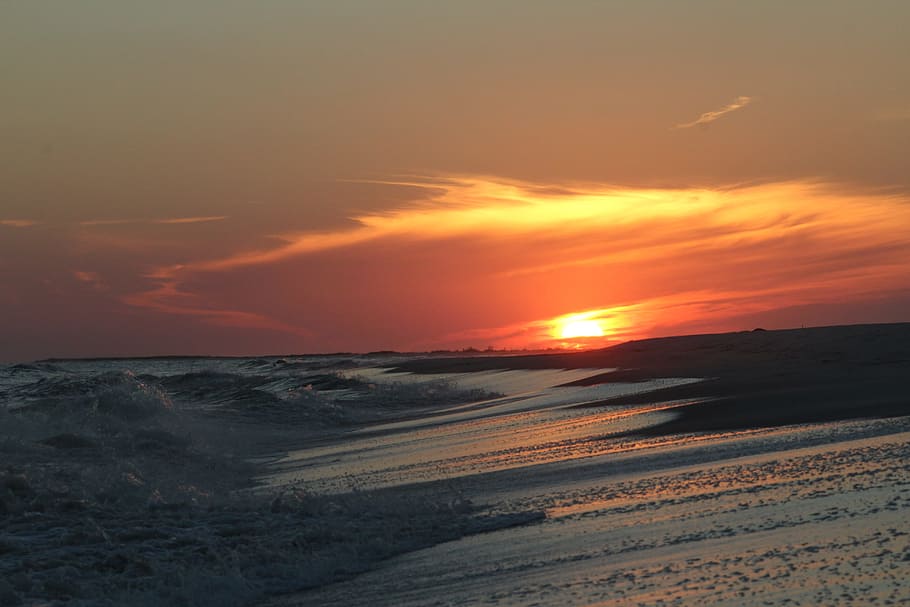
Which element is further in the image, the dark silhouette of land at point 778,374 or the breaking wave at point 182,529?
the dark silhouette of land at point 778,374

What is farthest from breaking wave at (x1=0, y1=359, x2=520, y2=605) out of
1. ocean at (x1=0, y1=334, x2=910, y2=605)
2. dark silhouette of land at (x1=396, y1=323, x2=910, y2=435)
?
dark silhouette of land at (x1=396, y1=323, x2=910, y2=435)

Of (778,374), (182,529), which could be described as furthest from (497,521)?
(778,374)

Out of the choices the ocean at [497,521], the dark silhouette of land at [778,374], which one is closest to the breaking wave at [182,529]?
the ocean at [497,521]

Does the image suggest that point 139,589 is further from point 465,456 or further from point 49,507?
point 465,456

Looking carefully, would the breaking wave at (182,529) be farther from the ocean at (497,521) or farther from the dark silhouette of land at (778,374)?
the dark silhouette of land at (778,374)

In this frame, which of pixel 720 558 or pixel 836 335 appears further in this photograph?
pixel 836 335

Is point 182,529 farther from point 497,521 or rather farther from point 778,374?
point 778,374

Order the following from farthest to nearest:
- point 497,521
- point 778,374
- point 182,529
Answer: point 778,374 → point 182,529 → point 497,521

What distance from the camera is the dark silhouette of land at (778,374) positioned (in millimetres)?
13719

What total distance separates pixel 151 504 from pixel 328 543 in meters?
2.65

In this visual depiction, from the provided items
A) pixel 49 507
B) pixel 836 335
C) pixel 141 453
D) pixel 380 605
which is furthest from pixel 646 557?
pixel 836 335

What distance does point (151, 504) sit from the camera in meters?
10.3

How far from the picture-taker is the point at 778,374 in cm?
2122

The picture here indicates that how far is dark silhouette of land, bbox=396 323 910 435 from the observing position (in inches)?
540
